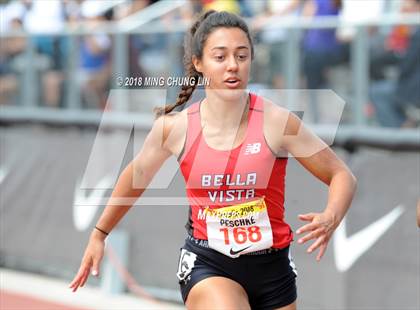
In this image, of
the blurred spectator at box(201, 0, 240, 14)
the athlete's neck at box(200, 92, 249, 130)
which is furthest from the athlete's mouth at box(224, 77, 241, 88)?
the blurred spectator at box(201, 0, 240, 14)

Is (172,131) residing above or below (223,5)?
below

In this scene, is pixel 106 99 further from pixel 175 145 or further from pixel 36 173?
pixel 175 145

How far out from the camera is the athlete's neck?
4.41 m

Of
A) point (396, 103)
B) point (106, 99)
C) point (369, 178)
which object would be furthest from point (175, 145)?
point (106, 99)

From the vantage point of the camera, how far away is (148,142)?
4516mm

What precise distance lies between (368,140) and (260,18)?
1757mm

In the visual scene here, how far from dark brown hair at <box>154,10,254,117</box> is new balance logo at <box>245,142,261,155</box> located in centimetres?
42

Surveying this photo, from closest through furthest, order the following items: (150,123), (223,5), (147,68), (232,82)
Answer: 1. (232,82)
2. (150,123)
3. (147,68)
4. (223,5)

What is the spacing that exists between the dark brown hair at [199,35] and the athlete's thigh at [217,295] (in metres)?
0.85

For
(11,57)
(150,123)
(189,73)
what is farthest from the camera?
(11,57)

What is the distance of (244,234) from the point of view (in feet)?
14.3

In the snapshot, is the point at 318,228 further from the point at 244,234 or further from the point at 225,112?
the point at 225,112

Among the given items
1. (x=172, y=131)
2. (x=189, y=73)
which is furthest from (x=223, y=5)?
(x=172, y=131)

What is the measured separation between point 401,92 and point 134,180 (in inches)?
118
